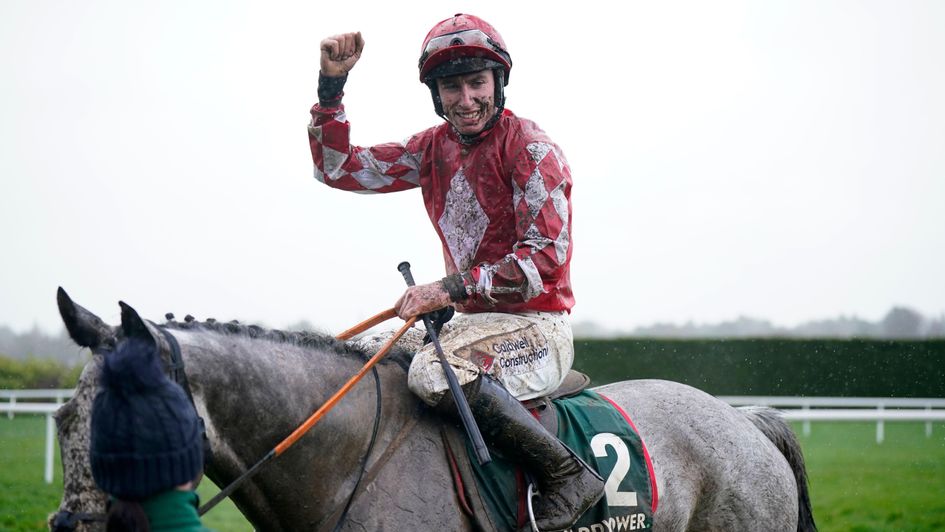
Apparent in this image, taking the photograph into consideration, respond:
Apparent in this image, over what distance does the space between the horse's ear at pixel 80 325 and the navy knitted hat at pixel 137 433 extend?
2.44 ft

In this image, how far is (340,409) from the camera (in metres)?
3.04

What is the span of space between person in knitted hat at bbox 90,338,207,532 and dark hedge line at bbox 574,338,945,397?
555 inches

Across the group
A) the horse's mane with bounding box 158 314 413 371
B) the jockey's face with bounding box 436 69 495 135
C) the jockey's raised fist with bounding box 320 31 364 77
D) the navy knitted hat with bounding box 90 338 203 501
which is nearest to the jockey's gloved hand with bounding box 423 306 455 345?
the horse's mane with bounding box 158 314 413 371

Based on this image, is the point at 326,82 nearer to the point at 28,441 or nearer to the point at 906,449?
the point at 28,441

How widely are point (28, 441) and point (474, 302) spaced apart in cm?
994

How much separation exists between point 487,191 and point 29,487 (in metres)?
7.67

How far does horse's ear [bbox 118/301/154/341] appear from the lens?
8.13ft

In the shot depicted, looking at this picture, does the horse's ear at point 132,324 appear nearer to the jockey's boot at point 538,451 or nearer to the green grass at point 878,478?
the jockey's boot at point 538,451

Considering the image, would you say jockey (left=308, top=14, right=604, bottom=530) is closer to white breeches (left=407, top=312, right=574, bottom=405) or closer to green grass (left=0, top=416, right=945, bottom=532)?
white breeches (left=407, top=312, right=574, bottom=405)

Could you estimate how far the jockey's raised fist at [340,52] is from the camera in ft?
11.4

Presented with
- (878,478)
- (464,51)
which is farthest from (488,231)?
(878,478)

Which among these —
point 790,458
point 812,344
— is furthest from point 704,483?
point 812,344

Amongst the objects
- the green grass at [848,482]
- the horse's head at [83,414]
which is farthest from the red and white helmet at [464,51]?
the green grass at [848,482]

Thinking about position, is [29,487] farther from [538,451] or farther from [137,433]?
[137,433]
